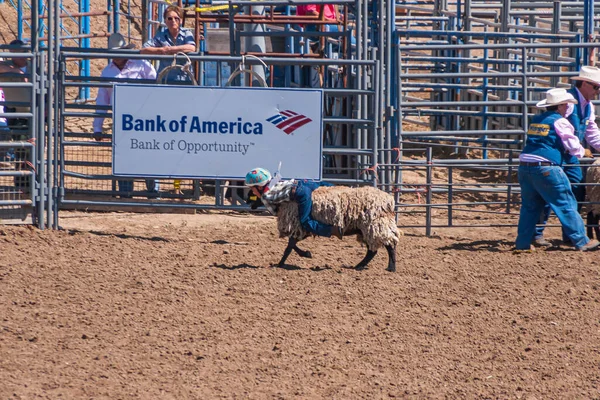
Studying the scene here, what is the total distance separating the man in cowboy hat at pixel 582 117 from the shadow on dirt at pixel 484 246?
31 cm

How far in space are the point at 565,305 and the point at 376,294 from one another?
1.44 meters

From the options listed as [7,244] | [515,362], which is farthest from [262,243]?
[515,362]

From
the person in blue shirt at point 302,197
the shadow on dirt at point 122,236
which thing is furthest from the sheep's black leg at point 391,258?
the shadow on dirt at point 122,236

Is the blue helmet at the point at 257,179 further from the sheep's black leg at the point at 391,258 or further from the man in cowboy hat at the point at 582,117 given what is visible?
the man in cowboy hat at the point at 582,117

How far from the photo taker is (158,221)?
1051 cm

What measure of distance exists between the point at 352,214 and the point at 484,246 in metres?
2.19

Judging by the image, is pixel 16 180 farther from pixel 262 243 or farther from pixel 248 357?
pixel 248 357

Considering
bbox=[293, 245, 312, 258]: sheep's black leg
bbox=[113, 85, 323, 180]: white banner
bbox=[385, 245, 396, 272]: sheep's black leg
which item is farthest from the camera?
bbox=[113, 85, 323, 180]: white banner

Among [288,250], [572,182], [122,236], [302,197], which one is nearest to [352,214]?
[302,197]

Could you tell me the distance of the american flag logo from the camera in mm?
9703

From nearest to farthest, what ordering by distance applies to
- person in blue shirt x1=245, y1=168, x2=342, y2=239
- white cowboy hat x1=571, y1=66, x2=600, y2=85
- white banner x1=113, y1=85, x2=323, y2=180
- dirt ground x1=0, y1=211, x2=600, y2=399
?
dirt ground x1=0, y1=211, x2=600, y2=399 < person in blue shirt x1=245, y1=168, x2=342, y2=239 < white cowboy hat x1=571, y1=66, x2=600, y2=85 < white banner x1=113, y1=85, x2=323, y2=180

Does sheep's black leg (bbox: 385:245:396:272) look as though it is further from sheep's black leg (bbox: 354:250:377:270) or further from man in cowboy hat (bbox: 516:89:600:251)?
man in cowboy hat (bbox: 516:89:600:251)

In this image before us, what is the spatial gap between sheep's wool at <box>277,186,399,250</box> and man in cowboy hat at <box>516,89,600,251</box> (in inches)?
71.0

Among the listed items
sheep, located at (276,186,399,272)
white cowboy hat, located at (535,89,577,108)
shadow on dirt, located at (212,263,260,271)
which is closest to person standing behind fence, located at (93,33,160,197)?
shadow on dirt, located at (212,263,260,271)
